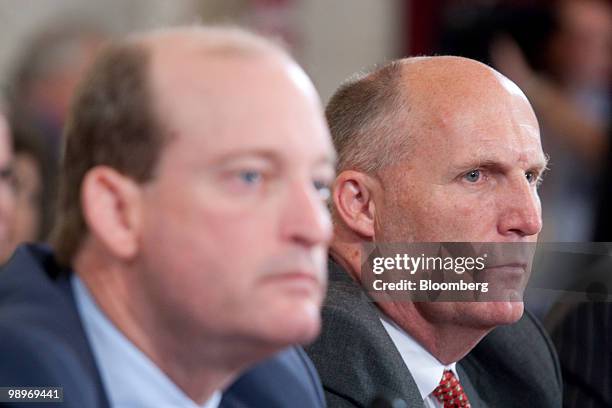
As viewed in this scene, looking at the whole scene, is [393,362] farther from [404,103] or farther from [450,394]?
[404,103]

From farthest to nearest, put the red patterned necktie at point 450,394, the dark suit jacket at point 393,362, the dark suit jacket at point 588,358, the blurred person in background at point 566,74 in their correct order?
the blurred person in background at point 566,74, the dark suit jacket at point 588,358, the red patterned necktie at point 450,394, the dark suit jacket at point 393,362

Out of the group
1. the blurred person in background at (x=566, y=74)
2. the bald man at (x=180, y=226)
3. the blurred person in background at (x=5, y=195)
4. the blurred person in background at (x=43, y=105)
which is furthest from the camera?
the blurred person in background at (x=43, y=105)

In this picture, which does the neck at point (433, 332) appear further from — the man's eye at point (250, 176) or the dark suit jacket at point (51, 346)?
the man's eye at point (250, 176)

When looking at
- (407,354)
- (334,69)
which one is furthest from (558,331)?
(334,69)

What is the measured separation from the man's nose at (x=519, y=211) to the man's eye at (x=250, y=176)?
0.49 m

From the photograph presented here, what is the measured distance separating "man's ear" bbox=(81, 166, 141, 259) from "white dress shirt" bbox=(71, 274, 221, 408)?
89mm

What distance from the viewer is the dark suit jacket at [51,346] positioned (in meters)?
1.09

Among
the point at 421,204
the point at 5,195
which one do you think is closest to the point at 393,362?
the point at 421,204

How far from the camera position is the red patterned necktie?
1.56 meters

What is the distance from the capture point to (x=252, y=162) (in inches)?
41.9

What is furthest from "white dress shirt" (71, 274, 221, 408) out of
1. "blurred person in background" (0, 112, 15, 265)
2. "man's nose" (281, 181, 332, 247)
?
"blurred person in background" (0, 112, 15, 265)

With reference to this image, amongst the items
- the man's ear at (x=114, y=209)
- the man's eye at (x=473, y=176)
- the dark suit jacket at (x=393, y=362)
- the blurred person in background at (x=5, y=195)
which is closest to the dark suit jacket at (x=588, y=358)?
the dark suit jacket at (x=393, y=362)

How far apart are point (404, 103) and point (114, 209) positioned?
568 millimetres

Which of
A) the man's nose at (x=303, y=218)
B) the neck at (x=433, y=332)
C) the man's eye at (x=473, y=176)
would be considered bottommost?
the neck at (x=433, y=332)
